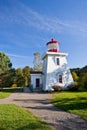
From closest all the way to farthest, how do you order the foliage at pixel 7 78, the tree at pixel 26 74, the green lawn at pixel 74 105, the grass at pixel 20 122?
the grass at pixel 20 122
the green lawn at pixel 74 105
the foliage at pixel 7 78
the tree at pixel 26 74

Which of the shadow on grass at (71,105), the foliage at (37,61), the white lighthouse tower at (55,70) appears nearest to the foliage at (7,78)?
the foliage at (37,61)

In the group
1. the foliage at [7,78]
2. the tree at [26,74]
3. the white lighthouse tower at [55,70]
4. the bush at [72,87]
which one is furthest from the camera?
the tree at [26,74]

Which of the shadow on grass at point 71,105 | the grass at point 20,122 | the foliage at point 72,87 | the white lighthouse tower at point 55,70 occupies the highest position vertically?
the white lighthouse tower at point 55,70

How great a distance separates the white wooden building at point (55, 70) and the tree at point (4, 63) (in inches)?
672

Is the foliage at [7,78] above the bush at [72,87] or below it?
above

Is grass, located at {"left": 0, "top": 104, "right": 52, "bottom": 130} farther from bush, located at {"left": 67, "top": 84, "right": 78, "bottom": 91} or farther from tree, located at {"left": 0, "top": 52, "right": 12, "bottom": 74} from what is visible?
tree, located at {"left": 0, "top": 52, "right": 12, "bottom": 74}

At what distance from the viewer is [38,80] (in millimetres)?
32250

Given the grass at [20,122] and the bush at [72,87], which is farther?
the bush at [72,87]

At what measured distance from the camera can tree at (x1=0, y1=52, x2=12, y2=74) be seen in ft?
154

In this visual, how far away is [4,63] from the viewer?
1868 inches

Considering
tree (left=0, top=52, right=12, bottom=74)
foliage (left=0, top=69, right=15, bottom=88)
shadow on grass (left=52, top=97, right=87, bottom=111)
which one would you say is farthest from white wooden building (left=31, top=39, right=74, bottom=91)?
foliage (left=0, top=69, right=15, bottom=88)

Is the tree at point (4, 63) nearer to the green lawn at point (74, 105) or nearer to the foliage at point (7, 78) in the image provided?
the foliage at point (7, 78)

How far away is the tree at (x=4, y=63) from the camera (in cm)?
4688

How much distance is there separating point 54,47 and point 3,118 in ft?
73.0
